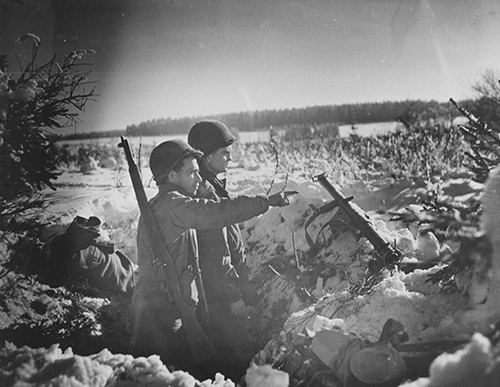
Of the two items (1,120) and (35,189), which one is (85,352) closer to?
(35,189)

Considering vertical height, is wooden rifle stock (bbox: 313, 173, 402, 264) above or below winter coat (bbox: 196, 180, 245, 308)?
above

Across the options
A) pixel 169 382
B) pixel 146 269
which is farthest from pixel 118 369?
pixel 146 269

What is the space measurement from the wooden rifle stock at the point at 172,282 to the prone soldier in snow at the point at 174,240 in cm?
3

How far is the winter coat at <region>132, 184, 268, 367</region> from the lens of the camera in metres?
3.36

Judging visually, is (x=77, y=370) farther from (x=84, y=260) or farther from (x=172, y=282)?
(x=84, y=260)

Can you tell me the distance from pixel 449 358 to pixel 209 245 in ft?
10.0

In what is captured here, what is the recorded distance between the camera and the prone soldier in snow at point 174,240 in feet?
11.0

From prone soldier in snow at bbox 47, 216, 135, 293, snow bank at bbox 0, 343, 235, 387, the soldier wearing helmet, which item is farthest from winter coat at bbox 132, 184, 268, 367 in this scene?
prone soldier in snow at bbox 47, 216, 135, 293

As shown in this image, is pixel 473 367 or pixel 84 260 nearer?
pixel 473 367

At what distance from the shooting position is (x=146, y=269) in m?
3.48

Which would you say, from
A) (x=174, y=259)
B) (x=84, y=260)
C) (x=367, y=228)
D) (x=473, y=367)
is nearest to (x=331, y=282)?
(x=367, y=228)

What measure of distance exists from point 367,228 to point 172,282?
1842 millimetres

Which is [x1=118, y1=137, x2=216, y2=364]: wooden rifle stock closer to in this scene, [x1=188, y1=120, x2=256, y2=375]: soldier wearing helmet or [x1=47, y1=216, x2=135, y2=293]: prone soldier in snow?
[x1=188, y1=120, x2=256, y2=375]: soldier wearing helmet

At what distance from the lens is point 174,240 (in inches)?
138
